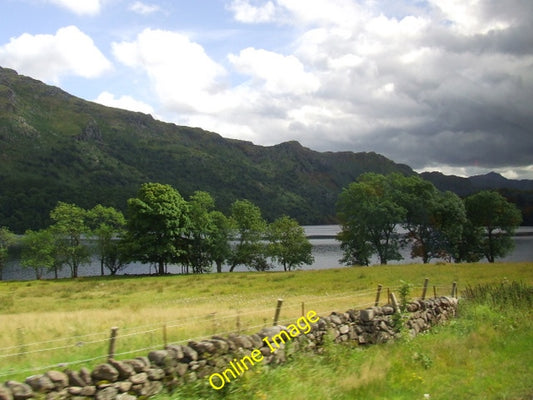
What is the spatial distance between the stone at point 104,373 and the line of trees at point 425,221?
196 ft

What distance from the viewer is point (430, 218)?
68.3 metres

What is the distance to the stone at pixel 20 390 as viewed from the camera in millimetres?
7180

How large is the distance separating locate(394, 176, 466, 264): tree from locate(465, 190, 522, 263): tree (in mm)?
4057

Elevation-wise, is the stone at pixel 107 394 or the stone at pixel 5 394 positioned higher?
the stone at pixel 5 394

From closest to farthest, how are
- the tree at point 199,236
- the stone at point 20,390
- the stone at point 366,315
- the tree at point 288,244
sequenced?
the stone at point 20,390 < the stone at point 366,315 < the tree at point 199,236 < the tree at point 288,244

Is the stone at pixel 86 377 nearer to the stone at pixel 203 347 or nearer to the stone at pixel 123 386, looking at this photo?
the stone at pixel 123 386

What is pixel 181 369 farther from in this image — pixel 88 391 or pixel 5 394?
pixel 5 394

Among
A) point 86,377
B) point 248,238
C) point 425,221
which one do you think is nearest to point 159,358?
point 86,377

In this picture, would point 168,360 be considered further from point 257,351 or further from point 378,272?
point 378,272

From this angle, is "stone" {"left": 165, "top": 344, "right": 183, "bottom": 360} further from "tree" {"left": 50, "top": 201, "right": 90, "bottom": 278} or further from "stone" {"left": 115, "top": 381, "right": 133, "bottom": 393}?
"tree" {"left": 50, "top": 201, "right": 90, "bottom": 278}

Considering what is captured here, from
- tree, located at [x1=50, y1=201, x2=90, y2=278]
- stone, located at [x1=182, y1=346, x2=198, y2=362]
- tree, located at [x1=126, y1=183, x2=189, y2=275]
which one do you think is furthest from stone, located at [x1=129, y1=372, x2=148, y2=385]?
tree, located at [x1=50, y1=201, x2=90, y2=278]

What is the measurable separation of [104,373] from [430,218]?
Result: 65768 mm

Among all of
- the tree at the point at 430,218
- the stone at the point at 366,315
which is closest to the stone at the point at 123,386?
the stone at the point at 366,315

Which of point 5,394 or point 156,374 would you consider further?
point 156,374
